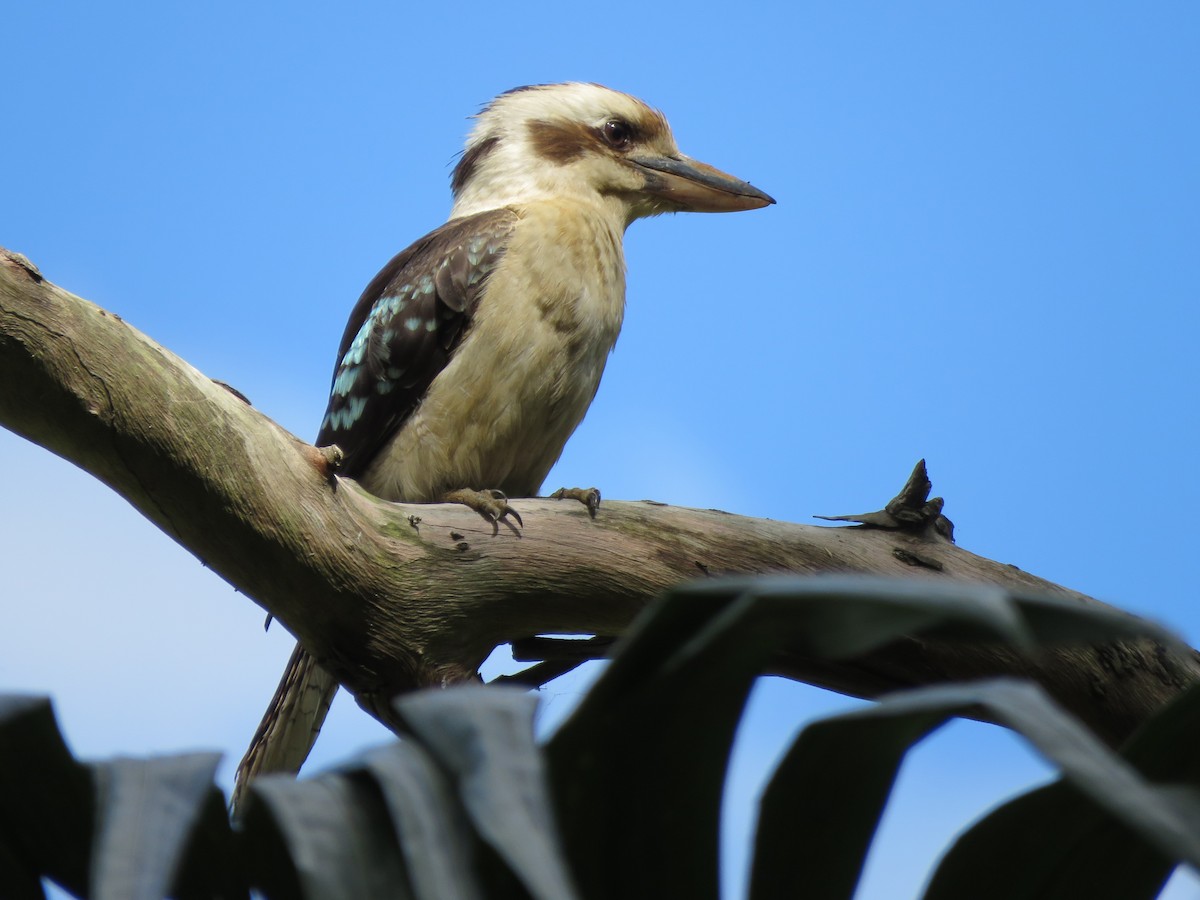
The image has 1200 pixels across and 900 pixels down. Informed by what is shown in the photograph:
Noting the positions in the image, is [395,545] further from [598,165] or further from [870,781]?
[598,165]

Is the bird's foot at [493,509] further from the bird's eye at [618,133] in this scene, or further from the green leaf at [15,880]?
the green leaf at [15,880]

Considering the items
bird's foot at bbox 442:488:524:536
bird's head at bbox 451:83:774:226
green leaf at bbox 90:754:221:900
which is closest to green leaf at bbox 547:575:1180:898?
green leaf at bbox 90:754:221:900

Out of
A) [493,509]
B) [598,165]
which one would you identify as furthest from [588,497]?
[598,165]

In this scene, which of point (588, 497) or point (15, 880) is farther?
point (588, 497)

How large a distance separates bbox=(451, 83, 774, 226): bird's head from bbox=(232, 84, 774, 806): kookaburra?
0.15m

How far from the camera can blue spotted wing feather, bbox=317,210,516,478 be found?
11.1ft

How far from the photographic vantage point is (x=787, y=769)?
663 mm

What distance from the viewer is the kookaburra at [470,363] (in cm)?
328

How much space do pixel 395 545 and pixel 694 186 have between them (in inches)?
79.9

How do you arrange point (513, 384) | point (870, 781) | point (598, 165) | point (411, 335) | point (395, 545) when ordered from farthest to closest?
1. point (598, 165)
2. point (411, 335)
3. point (513, 384)
4. point (395, 545)
5. point (870, 781)

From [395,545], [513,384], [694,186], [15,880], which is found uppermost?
[694,186]

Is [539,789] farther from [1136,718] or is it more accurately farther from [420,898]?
[1136,718]

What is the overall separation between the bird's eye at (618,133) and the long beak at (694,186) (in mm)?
74

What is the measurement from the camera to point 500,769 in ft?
1.80
